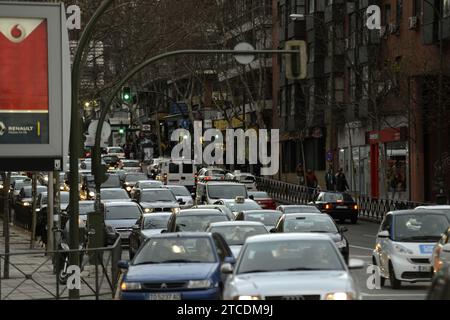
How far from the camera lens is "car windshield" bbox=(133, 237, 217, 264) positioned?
20.3 metres

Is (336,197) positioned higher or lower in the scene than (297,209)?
lower

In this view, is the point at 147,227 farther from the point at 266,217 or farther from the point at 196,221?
the point at 196,221

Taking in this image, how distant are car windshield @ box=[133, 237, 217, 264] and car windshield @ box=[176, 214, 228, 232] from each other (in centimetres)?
885

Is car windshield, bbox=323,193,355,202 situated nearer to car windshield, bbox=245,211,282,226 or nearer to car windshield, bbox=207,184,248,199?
car windshield, bbox=207,184,248,199

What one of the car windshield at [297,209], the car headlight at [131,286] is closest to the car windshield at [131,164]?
the car windshield at [297,209]

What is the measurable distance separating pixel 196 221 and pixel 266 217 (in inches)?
194

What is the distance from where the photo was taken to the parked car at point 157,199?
4591 cm

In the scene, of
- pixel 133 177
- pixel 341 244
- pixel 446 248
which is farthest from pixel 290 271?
pixel 133 177

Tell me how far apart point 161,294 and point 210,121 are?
76.5 metres

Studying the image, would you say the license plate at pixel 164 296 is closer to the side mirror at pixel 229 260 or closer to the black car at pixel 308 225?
the side mirror at pixel 229 260

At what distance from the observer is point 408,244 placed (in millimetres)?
24734

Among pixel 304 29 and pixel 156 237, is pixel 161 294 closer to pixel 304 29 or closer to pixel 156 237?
pixel 156 237

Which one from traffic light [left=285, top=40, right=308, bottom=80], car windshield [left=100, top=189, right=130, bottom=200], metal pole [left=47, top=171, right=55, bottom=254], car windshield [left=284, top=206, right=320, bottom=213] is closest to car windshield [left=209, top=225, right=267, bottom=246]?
traffic light [left=285, top=40, right=308, bottom=80]
